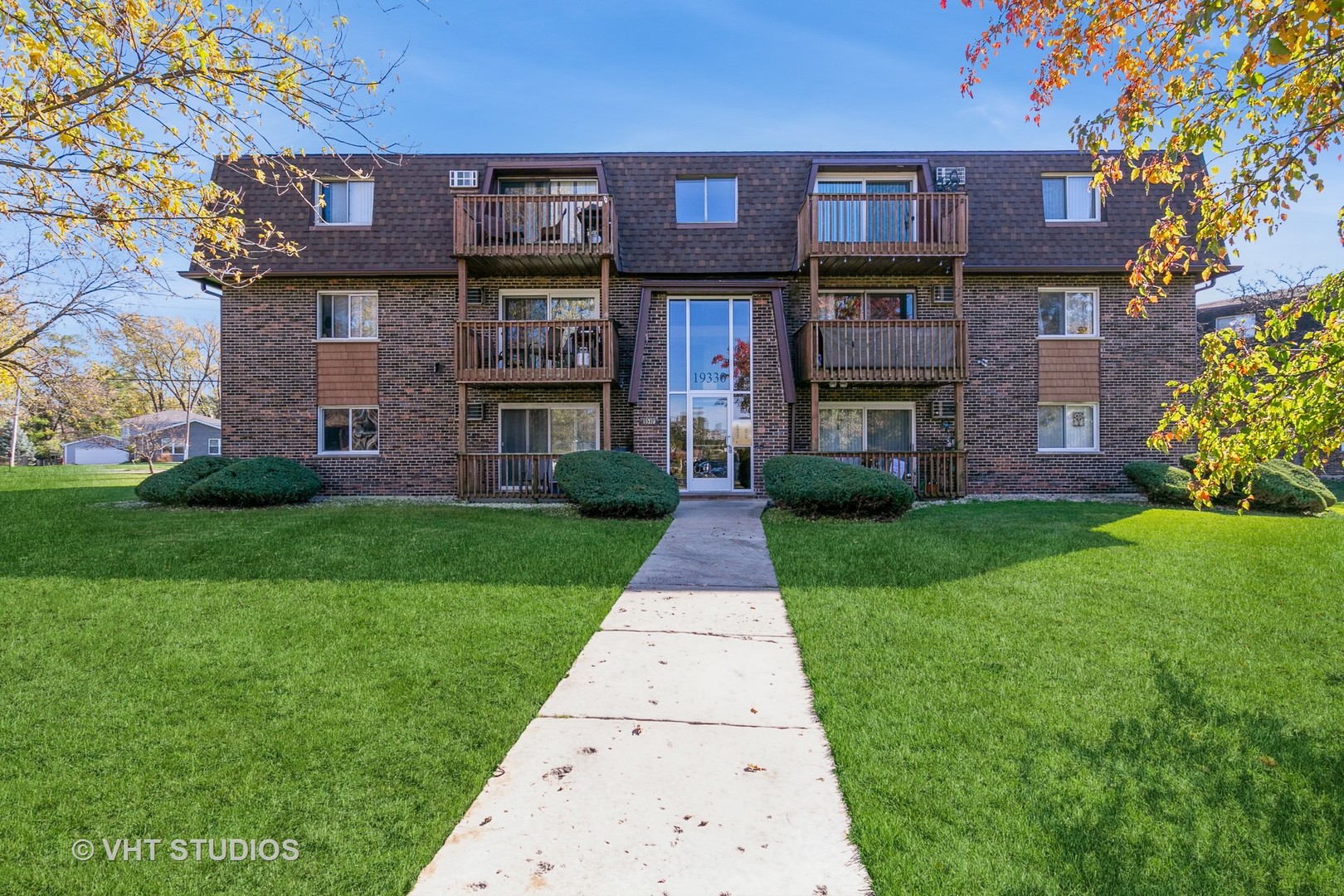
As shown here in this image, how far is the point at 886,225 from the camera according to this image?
13875mm

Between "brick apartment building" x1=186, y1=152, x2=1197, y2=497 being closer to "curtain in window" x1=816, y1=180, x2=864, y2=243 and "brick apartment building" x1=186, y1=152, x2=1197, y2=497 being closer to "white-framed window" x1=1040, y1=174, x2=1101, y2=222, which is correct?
"white-framed window" x1=1040, y1=174, x2=1101, y2=222

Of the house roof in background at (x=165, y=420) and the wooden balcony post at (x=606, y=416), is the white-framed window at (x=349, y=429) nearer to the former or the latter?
the wooden balcony post at (x=606, y=416)

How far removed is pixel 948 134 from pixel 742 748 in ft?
54.8

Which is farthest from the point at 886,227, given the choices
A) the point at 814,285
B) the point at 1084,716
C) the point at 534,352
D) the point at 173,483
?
the point at 173,483

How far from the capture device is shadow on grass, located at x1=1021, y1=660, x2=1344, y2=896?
96.3 inches

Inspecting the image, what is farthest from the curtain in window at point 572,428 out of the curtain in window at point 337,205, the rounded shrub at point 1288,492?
the rounded shrub at point 1288,492

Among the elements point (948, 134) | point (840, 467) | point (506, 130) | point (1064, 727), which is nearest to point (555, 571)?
point (1064, 727)

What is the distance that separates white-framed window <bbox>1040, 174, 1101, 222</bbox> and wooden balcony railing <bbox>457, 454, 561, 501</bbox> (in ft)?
41.5

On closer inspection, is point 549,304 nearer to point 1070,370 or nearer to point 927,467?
point 927,467

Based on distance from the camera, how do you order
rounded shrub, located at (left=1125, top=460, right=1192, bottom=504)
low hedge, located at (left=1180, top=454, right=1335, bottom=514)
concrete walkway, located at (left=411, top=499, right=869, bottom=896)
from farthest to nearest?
rounded shrub, located at (left=1125, top=460, right=1192, bottom=504)
low hedge, located at (left=1180, top=454, right=1335, bottom=514)
concrete walkway, located at (left=411, top=499, right=869, bottom=896)

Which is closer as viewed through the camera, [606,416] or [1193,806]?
[1193,806]

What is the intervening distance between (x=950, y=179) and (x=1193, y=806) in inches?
582

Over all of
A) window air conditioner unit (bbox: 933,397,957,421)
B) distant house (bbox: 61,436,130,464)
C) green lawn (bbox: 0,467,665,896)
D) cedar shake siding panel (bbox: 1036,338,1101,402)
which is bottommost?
green lawn (bbox: 0,467,665,896)

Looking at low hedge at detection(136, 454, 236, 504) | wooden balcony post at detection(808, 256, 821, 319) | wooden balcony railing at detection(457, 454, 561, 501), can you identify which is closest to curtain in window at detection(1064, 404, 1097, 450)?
wooden balcony post at detection(808, 256, 821, 319)
